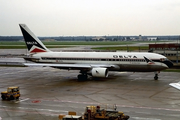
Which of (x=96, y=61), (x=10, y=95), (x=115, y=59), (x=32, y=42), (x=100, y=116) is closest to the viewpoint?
(x=100, y=116)

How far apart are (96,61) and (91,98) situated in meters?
14.0

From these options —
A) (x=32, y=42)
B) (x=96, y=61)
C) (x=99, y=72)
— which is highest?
(x=32, y=42)

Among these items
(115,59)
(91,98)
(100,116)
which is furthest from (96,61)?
(100,116)

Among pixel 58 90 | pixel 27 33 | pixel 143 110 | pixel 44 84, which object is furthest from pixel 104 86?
pixel 27 33

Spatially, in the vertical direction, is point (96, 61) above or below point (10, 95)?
above

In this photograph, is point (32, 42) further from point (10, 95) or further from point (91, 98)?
point (91, 98)

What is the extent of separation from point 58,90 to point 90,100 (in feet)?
21.6

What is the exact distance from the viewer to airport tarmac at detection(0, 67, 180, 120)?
20633 millimetres

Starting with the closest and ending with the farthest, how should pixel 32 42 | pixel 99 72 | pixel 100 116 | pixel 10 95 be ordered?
pixel 100 116
pixel 10 95
pixel 99 72
pixel 32 42

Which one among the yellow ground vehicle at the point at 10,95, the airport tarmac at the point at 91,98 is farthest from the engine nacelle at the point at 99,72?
the yellow ground vehicle at the point at 10,95

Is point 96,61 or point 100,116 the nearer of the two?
point 100,116

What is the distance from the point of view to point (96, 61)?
3956 cm

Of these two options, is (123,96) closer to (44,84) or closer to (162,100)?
(162,100)

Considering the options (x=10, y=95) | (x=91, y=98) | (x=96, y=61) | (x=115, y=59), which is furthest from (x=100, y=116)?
(x=96, y=61)
